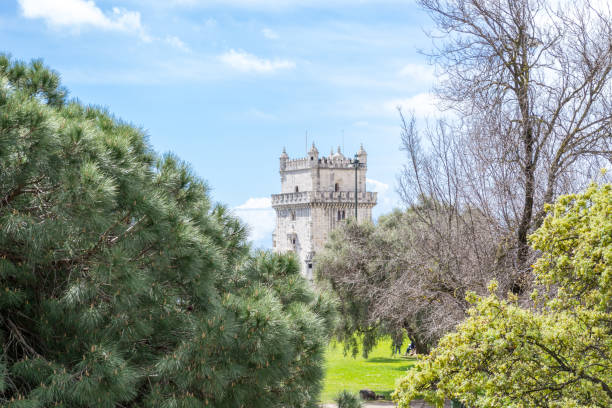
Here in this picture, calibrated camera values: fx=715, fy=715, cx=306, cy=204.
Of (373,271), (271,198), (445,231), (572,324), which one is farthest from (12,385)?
(271,198)

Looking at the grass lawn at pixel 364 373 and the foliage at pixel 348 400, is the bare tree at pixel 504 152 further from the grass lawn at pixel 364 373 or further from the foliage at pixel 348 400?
the grass lawn at pixel 364 373

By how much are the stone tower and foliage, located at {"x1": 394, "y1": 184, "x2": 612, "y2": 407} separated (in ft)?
184

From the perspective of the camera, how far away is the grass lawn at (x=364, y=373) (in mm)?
25947

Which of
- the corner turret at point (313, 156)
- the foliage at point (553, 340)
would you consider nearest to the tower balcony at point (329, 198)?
the corner turret at point (313, 156)

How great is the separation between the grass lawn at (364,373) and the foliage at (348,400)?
858 cm

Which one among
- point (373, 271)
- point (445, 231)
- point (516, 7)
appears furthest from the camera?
point (373, 271)

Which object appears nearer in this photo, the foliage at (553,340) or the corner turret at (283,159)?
the foliage at (553,340)

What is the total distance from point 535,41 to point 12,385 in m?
8.82

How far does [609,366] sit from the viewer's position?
7.69m

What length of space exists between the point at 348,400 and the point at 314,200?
174 ft

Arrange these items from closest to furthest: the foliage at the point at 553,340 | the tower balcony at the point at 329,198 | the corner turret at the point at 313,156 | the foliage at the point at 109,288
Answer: the foliage at the point at 109,288 → the foliage at the point at 553,340 → the tower balcony at the point at 329,198 → the corner turret at the point at 313,156

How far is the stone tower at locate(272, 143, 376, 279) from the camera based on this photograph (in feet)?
216

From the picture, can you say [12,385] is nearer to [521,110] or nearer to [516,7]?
[521,110]

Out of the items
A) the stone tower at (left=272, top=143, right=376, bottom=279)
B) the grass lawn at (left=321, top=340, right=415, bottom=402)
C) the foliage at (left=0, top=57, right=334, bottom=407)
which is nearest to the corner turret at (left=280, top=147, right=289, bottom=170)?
the stone tower at (left=272, top=143, right=376, bottom=279)
